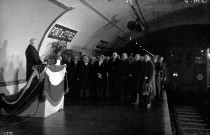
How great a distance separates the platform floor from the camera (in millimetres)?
5254

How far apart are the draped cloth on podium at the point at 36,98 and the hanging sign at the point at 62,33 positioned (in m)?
3.69

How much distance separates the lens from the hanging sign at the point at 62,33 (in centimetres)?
1000

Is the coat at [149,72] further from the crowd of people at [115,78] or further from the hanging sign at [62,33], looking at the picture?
the hanging sign at [62,33]

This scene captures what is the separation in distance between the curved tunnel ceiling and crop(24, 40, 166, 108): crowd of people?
6.68 ft

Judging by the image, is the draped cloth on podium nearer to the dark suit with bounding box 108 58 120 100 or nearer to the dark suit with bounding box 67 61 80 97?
the dark suit with bounding box 108 58 120 100

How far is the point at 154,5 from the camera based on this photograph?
1305 centimetres

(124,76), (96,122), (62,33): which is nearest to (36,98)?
(96,122)

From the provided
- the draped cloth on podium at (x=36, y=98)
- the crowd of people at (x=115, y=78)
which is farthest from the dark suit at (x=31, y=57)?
the crowd of people at (x=115, y=78)

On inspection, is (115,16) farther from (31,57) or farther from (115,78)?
(31,57)

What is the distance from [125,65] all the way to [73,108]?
2.42 meters

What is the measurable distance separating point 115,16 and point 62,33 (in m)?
3.93

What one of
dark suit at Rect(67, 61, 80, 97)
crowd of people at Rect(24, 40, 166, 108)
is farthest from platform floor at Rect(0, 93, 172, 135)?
dark suit at Rect(67, 61, 80, 97)

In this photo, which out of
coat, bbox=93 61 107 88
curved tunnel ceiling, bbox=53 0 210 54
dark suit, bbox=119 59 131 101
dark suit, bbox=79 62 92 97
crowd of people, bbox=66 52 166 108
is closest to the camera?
crowd of people, bbox=66 52 166 108

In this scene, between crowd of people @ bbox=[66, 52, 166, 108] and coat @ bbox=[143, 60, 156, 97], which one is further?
crowd of people @ bbox=[66, 52, 166, 108]
